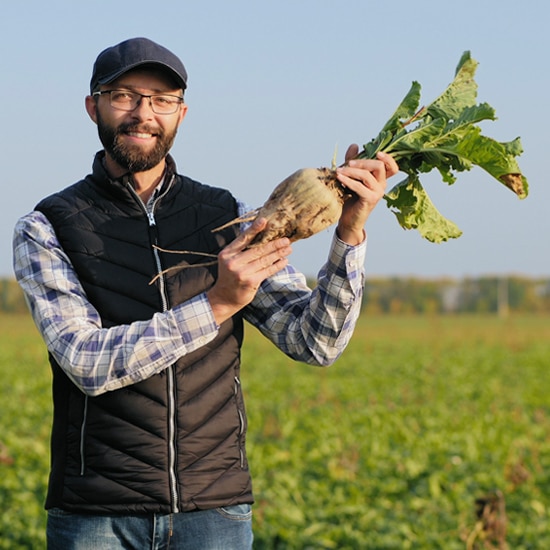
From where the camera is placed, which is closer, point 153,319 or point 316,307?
point 153,319

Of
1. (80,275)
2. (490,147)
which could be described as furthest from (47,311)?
(490,147)

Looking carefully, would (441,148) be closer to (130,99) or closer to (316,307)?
(316,307)

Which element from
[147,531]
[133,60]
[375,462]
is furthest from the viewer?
[375,462]

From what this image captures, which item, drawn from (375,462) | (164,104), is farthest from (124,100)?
(375,462)

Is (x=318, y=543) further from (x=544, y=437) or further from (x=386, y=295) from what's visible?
(x=386, y=295)

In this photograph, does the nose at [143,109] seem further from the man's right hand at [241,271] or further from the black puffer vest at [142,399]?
the man's right hand at [241,271]

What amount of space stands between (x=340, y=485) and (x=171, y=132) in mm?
5159

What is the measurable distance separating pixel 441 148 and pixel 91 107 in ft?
3.84

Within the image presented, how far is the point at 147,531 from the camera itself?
8.54ft

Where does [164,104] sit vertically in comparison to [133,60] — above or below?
below

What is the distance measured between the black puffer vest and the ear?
177 millimetres

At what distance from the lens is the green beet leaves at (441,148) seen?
285cm

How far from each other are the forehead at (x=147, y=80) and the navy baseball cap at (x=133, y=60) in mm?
23

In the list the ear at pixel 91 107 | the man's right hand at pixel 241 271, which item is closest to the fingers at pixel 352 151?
the man's right hand at pixel 241 271
